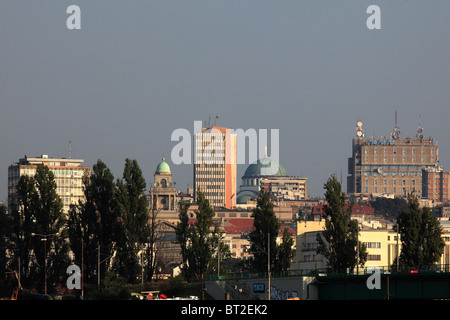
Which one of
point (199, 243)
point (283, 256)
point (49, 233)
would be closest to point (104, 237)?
point (49, 233)

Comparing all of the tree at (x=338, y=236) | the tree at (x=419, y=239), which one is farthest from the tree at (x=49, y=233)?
the tree at (x=419, y=239)

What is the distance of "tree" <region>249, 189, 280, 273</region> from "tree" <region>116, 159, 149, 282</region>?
14341 mm

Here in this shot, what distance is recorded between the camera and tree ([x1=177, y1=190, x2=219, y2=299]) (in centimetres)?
14588

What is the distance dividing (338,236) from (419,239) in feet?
32.4

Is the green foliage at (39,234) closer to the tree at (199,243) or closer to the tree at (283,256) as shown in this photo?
the tree at (199,243)

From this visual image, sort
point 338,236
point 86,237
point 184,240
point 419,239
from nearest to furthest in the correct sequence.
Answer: point 419,239, point 338,236, point 86,237, point 184,240

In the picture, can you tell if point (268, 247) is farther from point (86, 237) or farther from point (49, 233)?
point (49, 233)

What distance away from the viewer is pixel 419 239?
136 metres

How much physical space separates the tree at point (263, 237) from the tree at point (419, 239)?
15947 mm

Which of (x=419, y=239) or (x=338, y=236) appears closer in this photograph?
(x=419, y=239)

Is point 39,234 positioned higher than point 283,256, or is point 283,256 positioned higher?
point 39,234
